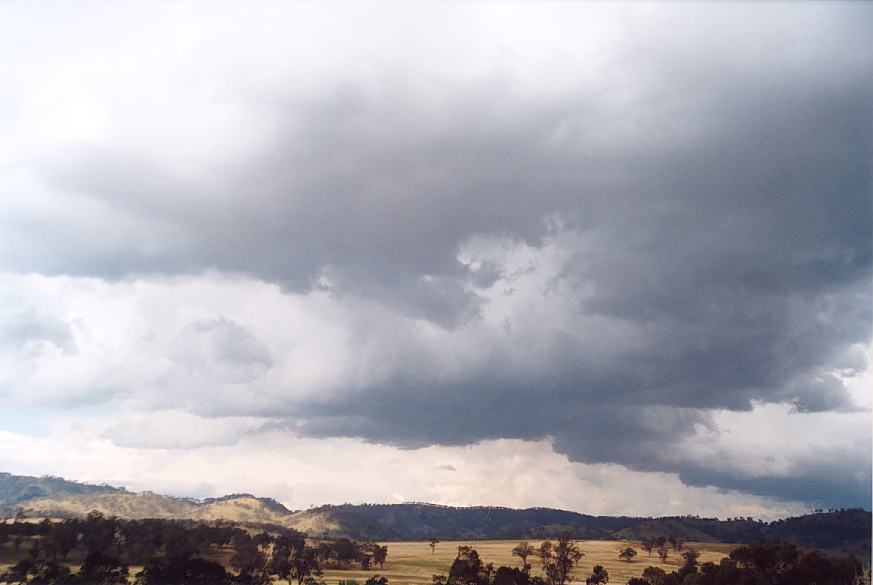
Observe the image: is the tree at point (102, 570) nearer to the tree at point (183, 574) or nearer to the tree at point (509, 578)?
the tree at point (183, 574)

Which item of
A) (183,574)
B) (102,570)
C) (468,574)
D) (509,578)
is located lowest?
(102,570)

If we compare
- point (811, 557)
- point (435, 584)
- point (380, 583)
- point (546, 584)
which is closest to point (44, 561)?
point (380, 583)

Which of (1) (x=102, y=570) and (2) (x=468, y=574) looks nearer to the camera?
(1) (x=102, y=570)

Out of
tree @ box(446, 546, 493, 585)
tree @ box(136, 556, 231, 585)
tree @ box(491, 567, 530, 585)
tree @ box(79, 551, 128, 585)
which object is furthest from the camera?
tree @ box(446, 546, 493, 585)

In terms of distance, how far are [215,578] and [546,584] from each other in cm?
9376

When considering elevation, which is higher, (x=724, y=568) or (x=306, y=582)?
(x=724, y=568)

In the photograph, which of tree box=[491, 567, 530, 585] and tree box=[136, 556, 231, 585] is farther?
tree box=[136, 556, 231, 585]

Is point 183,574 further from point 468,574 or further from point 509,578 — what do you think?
point 509,578

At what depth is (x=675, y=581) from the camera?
149625mm

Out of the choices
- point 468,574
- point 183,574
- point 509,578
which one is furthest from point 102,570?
point 509,578

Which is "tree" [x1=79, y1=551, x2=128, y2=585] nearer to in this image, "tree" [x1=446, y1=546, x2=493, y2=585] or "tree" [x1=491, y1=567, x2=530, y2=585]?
"tree" [x1=446, y1=546, x2=493, y2=585]

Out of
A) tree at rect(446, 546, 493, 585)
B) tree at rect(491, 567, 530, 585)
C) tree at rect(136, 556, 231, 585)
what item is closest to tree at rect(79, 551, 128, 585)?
tree at rect(136, 556, 231, 585)

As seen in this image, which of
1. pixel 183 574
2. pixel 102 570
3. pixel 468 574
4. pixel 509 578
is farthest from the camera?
pixel 468 574

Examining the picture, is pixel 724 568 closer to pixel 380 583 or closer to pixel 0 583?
pixel 380 583
